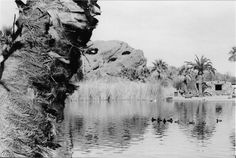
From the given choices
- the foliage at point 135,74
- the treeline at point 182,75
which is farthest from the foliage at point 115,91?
the foliage at point 135,74

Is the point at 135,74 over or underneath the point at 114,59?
underneath

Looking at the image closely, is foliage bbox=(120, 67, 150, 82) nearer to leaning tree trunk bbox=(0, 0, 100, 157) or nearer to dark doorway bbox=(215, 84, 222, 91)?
dark doorway bbox=(215, 84, 222, 91)

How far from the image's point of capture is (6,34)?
15.3ft

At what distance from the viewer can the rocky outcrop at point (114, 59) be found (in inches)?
3716

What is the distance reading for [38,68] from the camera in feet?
14.7

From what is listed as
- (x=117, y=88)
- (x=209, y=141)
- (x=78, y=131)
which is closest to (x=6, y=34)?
(x=209, y=141)

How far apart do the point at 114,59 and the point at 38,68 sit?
94.5 m

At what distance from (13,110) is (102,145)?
15.5 meters

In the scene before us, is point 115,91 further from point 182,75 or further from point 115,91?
point 182,75

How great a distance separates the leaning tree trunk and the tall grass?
52.2m

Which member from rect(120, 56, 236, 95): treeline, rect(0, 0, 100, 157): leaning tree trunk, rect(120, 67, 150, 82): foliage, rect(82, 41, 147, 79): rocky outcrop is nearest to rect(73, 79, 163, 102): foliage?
rect(120, 56, 236, 95): treeline

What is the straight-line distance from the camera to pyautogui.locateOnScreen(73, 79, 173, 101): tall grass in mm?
58469

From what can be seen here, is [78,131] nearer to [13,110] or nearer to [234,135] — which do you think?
[234,135]

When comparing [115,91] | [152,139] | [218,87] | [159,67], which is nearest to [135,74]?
[159,67]
